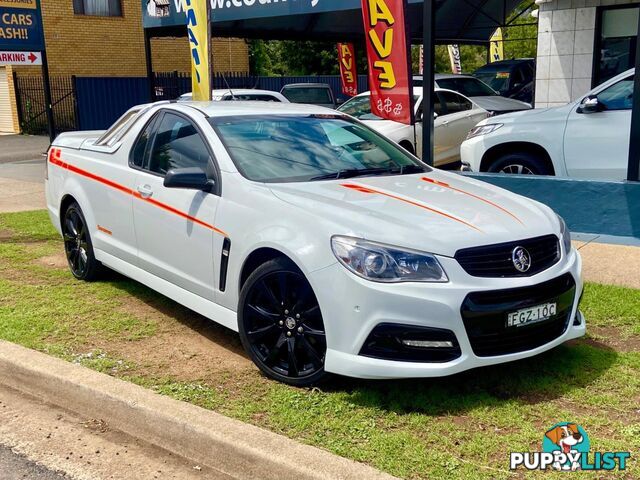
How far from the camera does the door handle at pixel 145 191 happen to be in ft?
17.8

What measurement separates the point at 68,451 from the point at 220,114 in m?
2.53

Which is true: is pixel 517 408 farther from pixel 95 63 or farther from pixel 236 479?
pixel 95 63

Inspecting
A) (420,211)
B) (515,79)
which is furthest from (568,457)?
(515,79)

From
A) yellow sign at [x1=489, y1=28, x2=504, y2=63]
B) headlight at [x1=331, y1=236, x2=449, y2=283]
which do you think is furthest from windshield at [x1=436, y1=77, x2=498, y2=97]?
yellow sign at [x1=489, y1=28, x2=504, y2=63]

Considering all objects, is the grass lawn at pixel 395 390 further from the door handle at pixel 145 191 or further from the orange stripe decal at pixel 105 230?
the door handle at pixel 145 191

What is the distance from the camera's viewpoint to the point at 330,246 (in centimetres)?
396

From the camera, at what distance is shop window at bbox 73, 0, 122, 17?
2534cm

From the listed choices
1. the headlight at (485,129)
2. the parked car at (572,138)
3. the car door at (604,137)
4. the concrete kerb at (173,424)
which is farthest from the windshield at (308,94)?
the concrete kerb at (173,424)

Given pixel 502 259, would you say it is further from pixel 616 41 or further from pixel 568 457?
pixel 616 41

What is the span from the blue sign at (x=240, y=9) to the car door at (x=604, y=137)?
4.77m

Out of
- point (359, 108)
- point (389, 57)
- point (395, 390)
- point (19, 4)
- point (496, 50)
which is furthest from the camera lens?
point (496, 50)

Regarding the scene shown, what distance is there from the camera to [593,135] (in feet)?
26.7

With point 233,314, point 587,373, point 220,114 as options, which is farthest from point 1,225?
point 587,373

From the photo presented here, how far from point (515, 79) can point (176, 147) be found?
46.8 feet
